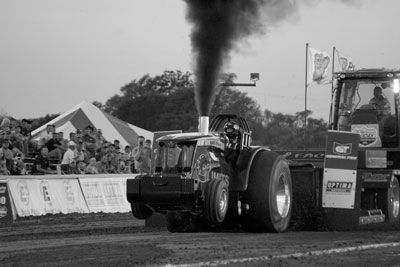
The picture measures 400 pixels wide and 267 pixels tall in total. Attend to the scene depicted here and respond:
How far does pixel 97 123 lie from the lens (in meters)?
27.8

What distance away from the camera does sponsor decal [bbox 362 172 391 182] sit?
12789 millimetres

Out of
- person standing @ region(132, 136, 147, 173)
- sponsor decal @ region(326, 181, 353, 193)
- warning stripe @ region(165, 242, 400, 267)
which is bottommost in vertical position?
warning stripe @ region(165, 242, 400, 267)

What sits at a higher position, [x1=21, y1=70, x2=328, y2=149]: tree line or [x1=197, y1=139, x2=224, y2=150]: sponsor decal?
[x1=21, y1=70, x2=328, y2=149]: tree line

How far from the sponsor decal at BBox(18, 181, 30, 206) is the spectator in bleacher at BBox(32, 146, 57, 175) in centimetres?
142

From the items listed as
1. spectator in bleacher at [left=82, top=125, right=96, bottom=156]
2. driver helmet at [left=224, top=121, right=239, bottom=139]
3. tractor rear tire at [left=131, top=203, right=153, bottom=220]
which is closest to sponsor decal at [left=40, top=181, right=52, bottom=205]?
spectator in bleacher at [left=82, top=125, right=96, bottom=156]

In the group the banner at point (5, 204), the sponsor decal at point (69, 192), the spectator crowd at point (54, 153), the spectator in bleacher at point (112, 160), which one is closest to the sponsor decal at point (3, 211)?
the banner at point (5, 204)

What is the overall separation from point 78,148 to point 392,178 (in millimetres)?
8442

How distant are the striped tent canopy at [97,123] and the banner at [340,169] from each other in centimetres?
1526

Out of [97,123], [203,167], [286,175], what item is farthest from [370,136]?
[97,123]

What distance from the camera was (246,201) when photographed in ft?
37.0

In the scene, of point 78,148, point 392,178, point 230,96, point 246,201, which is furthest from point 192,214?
point 230,96

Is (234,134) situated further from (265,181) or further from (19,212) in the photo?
(19,212)

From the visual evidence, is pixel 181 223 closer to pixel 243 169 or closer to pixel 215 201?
pixel 243 169

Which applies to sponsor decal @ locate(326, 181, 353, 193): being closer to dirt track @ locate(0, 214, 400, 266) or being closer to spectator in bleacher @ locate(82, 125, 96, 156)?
dirt track @ locate(0, 214, 400, 266)
